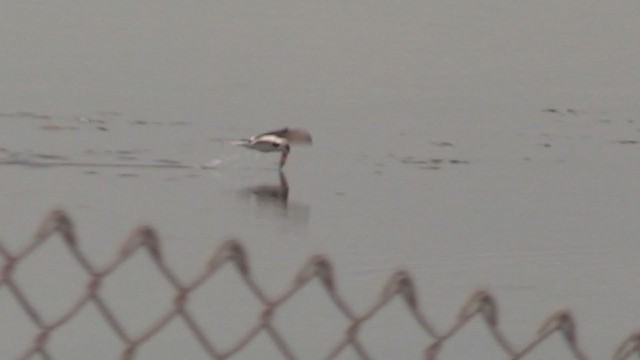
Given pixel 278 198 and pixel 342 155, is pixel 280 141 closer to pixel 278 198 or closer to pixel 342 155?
pixel 342 155

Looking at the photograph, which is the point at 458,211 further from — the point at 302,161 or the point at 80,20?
the point at 80,20

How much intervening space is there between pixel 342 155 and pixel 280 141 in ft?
0.85

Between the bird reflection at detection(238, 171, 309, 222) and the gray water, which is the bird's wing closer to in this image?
the gray water

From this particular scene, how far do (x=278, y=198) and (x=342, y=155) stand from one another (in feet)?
2.35

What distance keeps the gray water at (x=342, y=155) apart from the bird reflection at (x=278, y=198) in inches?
0.6

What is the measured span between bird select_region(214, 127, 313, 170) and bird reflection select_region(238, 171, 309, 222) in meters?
0.20

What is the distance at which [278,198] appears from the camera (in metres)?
6.44

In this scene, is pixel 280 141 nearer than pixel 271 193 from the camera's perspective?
No

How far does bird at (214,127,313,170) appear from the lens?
22.9ft

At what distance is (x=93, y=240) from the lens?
18.2 ft

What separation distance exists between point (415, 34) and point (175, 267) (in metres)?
4.64

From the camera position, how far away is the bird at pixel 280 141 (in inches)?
275

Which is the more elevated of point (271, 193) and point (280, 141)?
point (280, 141)

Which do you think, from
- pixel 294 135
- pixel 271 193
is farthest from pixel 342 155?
pixel 271 193
